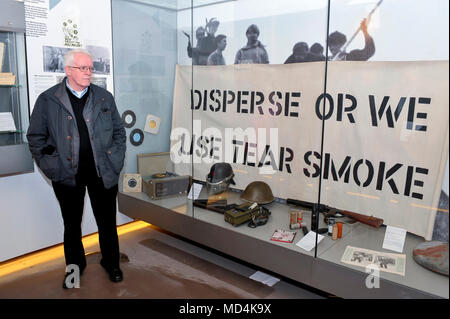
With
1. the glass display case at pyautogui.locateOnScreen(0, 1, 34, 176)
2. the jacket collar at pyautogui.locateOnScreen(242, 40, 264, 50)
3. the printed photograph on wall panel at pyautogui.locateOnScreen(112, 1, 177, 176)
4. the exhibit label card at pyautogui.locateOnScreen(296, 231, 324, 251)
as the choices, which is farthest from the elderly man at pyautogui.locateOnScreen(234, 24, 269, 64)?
the glass display case at pyautogui.locateOnScreen(0, 1, 34, 176)

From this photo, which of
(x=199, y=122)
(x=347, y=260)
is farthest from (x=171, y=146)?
(x=347, y=260)

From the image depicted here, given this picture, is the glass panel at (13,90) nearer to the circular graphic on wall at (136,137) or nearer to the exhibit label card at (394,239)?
the circular graphic on wall at (136,137)

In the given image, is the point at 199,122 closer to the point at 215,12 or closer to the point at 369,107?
the point at 215,12

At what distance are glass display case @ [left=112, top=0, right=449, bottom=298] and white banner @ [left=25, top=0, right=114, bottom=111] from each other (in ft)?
0.55

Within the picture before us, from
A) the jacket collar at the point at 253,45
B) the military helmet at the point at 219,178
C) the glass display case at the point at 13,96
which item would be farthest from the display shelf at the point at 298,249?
the jacket collar at the point at 253,45

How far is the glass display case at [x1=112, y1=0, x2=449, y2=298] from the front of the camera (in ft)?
7.51

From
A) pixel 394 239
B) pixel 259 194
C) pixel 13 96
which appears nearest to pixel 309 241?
pixel 394 239

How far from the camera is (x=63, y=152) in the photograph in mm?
2570

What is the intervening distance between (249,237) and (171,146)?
1729 mm

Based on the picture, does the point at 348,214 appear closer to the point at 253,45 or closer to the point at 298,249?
the point at 298,249

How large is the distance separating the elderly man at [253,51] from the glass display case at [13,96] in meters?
1.92

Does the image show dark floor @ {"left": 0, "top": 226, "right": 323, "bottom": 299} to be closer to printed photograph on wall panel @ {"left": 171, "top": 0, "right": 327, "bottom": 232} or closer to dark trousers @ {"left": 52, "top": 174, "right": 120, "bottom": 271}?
dark trousers @ {"left": 52, "top": 174, "right": 120, "bottom": 271}

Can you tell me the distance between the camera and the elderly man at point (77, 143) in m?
2.56

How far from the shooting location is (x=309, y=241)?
264cm
